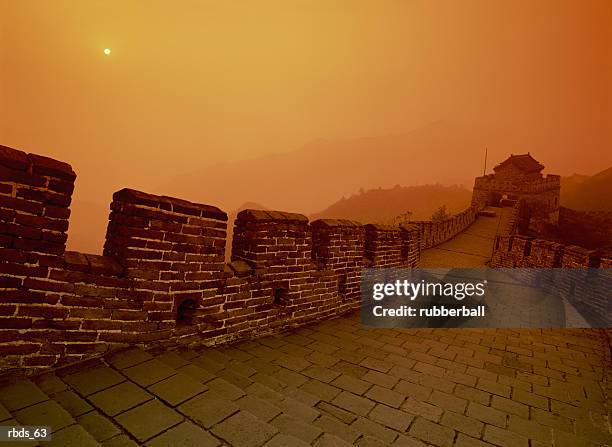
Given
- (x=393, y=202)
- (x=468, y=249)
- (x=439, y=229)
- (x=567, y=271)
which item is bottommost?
(x=567, y=271)

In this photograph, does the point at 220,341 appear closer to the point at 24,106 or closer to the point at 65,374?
the point at 65,374

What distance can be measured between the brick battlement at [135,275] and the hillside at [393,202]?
87.0 metres

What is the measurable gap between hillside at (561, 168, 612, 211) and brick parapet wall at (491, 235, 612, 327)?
171ft

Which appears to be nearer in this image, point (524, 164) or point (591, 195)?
point (524, 164)

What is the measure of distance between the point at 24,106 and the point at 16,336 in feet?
705

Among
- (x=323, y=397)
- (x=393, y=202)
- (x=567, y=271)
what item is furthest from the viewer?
(x=393, y=202)

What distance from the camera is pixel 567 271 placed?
810cm

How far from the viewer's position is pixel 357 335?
4.41 m

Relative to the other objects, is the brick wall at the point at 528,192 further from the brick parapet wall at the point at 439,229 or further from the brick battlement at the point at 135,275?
the brick battlement at the point at 135,275

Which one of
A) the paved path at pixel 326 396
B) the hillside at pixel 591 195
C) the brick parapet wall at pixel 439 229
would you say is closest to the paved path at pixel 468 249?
the brick parapet wall at pixel 439 229

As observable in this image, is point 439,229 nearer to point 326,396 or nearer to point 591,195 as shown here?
point 326,396

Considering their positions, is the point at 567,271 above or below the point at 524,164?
below

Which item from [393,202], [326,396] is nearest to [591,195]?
[393,202]

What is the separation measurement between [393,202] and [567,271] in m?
99.7
